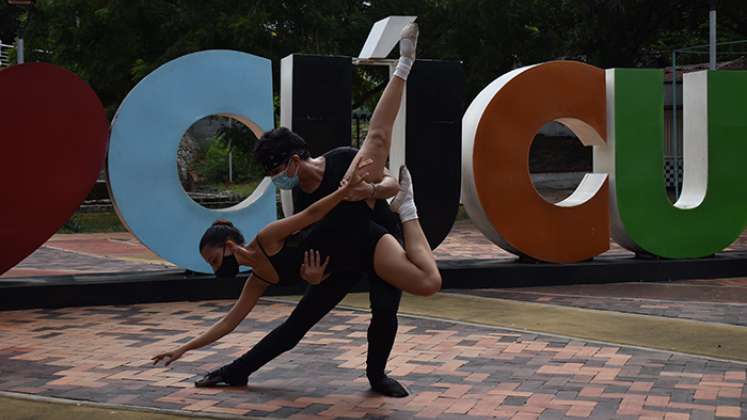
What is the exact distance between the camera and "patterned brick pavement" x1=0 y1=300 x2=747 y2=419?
17.3 ft

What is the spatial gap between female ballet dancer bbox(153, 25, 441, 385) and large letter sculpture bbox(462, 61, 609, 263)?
4.66 m

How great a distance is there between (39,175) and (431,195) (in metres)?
3.69

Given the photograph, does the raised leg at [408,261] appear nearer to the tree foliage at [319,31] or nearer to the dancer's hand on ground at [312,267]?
the dancer's hand on ground at [312,267]

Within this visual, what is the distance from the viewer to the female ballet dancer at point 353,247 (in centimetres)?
519

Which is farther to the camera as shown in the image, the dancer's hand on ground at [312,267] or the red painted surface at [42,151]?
the red painted surface at [42,151]

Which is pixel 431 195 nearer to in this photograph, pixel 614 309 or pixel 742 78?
pixel 614 309

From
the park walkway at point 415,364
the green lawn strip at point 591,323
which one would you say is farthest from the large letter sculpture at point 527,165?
the park walkway at point 415,364

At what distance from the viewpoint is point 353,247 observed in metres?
5.26

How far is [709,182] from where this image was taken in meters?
10.8

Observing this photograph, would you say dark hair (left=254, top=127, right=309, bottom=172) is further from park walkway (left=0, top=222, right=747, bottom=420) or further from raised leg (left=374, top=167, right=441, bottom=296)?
park walkway (left=0, top=222, right=747, bottom=420)

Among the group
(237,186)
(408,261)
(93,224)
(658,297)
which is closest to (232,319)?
(408,261)

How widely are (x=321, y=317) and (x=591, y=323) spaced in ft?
10.1

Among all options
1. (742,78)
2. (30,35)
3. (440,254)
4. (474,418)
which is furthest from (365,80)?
(474,418)

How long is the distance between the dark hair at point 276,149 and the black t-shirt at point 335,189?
0.18m
